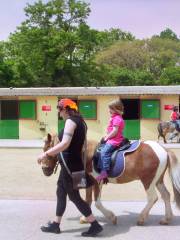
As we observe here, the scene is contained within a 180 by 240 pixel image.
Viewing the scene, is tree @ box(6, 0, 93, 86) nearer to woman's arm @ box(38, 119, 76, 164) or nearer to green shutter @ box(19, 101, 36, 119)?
green shutter @ box(19, 101, 36, 119)

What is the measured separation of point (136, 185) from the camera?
37.0 ft

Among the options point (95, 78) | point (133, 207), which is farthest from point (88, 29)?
point (133, 207)

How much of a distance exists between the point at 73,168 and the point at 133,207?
2.06 metres

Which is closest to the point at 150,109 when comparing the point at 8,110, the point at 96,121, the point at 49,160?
the point at 96,121

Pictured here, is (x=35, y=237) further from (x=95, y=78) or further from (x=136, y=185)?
(x=95, y=78)

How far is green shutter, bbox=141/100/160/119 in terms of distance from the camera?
2636 cm

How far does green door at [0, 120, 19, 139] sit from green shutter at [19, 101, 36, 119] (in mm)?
578

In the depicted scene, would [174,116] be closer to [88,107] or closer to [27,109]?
[88,107]

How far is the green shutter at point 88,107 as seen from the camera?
26594 mm

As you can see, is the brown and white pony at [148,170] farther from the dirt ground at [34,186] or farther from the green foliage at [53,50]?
the green foliage at [53,50]

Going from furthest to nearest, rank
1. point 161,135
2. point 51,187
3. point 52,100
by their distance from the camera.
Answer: point 52,100, point 161,135, point 51,187

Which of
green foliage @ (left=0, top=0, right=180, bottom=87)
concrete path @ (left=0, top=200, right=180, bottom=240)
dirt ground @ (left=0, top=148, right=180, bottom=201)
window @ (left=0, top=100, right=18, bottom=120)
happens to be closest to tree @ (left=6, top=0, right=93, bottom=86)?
green foliage @ (left=0, top=0, right=180, bottom=87)

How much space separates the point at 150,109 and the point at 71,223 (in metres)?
19.6

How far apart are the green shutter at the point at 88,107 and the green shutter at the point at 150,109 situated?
8.12ft
